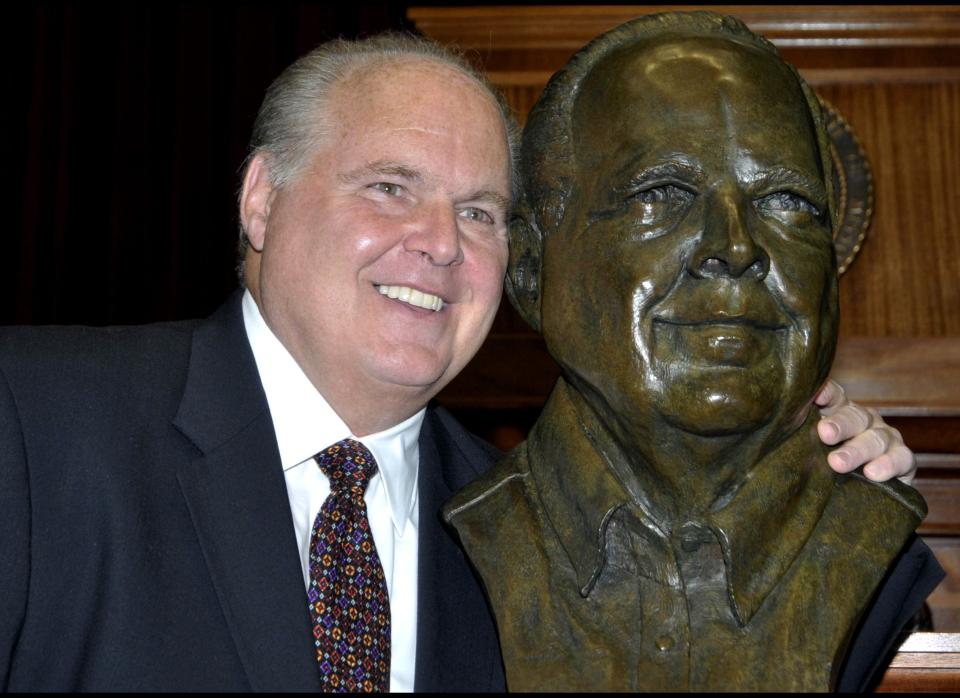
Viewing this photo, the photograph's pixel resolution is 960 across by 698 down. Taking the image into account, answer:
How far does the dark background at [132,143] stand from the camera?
158 inches

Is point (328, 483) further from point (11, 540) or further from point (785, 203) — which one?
point (785, 203)

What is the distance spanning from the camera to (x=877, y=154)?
3311mm

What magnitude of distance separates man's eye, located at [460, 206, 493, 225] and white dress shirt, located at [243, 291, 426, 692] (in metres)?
0.37

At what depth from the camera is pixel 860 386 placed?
121 inches

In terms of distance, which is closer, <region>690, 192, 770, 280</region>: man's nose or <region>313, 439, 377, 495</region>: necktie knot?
<region>690, 192, 770, 280</region>: man's nose

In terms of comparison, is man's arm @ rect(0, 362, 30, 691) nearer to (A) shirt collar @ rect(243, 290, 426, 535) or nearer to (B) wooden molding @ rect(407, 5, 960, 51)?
(A) shirt collar @ rect(243, 290, 426, 535)

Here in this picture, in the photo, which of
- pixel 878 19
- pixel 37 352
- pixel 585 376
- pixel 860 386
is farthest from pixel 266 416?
pixel 878 19

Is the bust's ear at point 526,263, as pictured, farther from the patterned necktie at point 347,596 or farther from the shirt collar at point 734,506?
→ the patterned necktie at point 347,596

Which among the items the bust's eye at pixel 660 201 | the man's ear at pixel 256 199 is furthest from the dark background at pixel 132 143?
the bust's eye at pixel 660 201

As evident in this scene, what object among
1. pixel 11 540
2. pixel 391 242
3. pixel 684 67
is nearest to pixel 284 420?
pixel 391 242

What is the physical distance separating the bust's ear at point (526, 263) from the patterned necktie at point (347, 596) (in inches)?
16.0

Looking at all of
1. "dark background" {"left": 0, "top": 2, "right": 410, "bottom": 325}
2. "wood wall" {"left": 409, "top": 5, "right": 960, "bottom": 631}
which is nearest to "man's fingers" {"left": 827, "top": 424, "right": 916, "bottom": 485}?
"wood wall" {"left": 409, "top": 5, "right": 960, "bottom": 631}

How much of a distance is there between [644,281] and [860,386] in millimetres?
1323

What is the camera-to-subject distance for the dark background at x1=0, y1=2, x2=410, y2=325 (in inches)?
158
